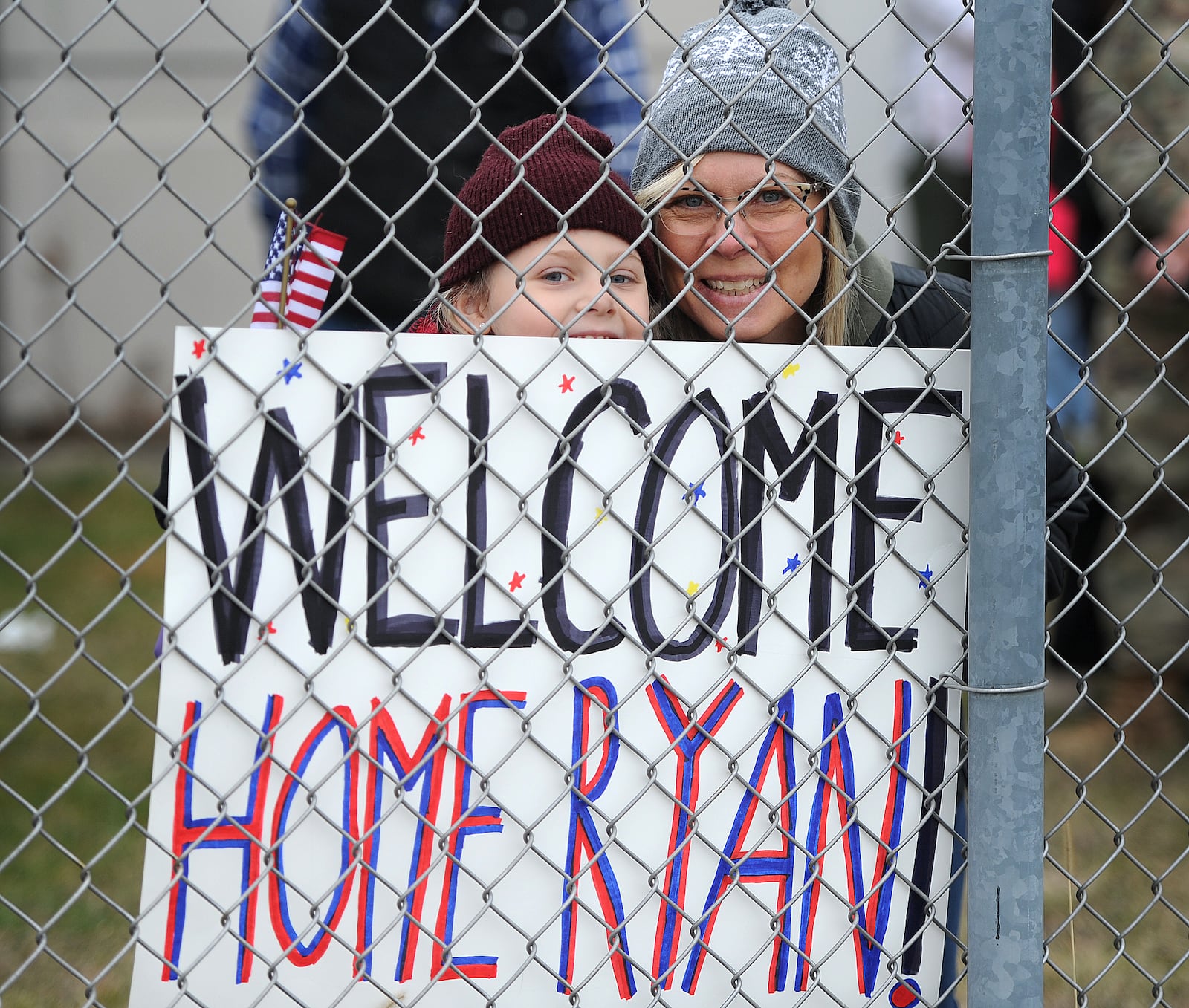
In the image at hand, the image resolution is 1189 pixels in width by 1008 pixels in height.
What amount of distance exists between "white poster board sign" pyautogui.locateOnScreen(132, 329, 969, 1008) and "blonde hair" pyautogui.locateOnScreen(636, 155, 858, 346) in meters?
0.36

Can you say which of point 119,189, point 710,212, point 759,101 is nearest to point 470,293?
point 710,212

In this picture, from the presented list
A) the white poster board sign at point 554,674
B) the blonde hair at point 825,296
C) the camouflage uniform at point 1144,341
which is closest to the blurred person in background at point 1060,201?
the camouflage uniform at point 1144,341

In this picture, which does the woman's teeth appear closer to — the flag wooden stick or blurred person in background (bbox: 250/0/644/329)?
the flag wooden stick

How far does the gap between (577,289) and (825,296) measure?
487mm

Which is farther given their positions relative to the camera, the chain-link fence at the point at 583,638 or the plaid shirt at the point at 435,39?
the plaid shirt at the point at 435,39

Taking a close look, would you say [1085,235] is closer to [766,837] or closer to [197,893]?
[766,837]

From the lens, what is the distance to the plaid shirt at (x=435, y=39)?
305 centimetres

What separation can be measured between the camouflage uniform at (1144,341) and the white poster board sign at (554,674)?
7.51 ft

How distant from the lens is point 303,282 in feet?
4.94

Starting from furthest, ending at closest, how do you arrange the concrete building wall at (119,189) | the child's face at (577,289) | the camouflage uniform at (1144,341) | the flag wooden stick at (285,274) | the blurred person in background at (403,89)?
the concrete building wall at (119,189)
the camouflage uniform at (1144,341)
the blurred person in background at (403,89)
the child's face at (577,289)
the flag wooden stick at (285,274)

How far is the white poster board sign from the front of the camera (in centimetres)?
148

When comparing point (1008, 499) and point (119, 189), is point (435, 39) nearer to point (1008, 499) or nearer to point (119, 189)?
point (1008, 499)

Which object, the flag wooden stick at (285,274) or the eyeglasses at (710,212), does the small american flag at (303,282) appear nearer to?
the flag wooden stick at (285,274)

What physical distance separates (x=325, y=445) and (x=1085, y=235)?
408cm
